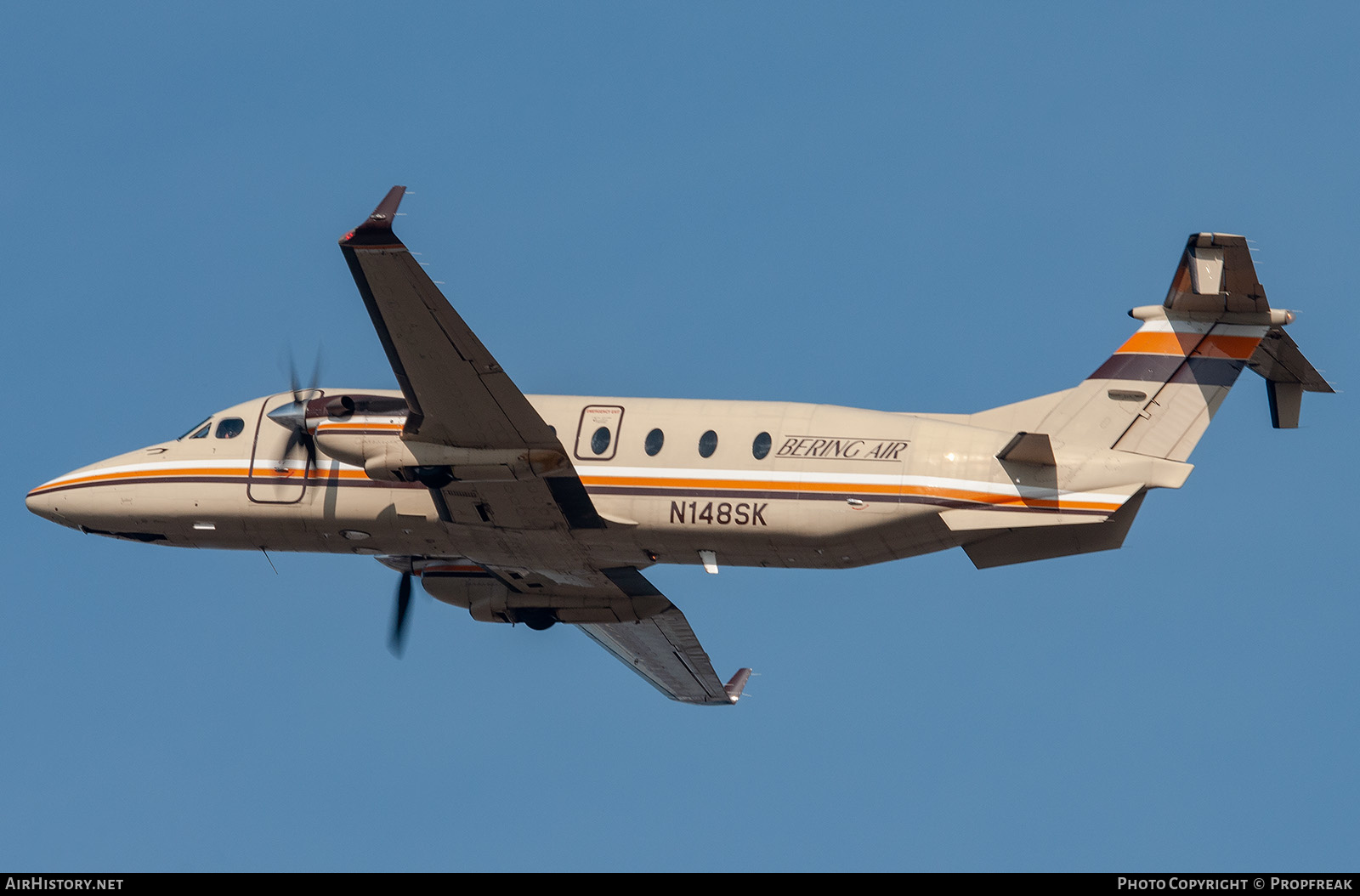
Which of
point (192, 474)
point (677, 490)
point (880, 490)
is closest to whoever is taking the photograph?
point (880, 490)

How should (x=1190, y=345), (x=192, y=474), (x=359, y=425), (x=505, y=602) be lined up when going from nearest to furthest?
(x=1190, y=345) < (x=359, y=425) < (x=192, y=474) < (x=505, y=602)

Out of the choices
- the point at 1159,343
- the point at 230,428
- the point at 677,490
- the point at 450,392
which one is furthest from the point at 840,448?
the point at 230,428

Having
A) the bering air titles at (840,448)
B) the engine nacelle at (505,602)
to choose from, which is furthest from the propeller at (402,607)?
the bering air titles at (840,448)

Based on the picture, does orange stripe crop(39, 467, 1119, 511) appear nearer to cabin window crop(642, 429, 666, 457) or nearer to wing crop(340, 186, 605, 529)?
cabin window crop(642, 429, 666, 457)

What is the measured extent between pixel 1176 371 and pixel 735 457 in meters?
7.98

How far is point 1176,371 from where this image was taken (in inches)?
1130

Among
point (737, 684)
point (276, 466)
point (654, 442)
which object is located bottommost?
point (737, 684)

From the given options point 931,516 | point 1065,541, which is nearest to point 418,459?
point 931,516

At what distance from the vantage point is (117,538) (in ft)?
112

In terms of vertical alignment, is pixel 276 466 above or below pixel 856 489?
above

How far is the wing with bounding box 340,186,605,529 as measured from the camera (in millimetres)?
25781

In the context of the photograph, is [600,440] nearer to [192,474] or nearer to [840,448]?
[840,448]

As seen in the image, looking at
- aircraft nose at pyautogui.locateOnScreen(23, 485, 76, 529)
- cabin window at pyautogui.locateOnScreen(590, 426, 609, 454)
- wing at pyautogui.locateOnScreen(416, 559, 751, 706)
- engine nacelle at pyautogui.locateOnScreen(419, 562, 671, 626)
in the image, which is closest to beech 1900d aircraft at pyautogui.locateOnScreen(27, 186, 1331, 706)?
cabin window at pyautogui.locateOnScreen(590, 426, 609, 454)
